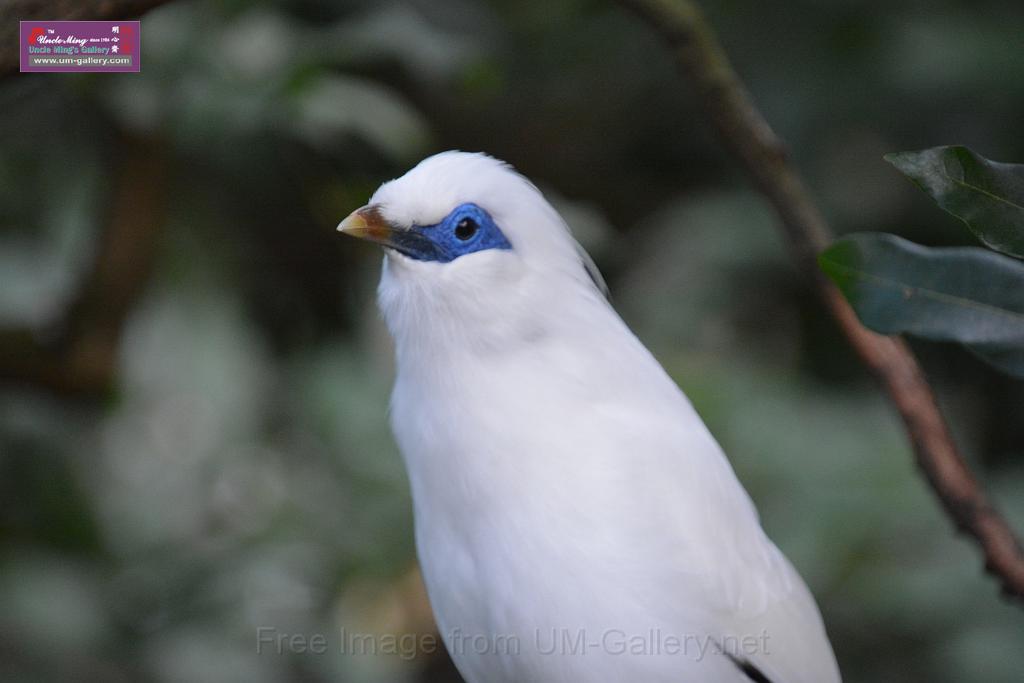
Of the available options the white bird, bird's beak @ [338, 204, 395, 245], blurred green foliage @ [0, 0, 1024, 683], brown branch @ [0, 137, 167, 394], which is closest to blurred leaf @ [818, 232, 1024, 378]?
the white bird

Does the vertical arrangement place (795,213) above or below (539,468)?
above

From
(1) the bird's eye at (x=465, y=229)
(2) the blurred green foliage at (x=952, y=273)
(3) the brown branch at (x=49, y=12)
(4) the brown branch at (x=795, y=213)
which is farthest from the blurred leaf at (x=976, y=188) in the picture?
(3) the brown branch at (x=49, y=12)

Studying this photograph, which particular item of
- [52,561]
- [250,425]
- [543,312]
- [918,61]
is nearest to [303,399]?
[250,425]

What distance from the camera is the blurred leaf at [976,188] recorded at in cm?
126

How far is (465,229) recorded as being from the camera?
1771mm

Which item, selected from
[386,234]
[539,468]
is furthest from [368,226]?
[539,468]

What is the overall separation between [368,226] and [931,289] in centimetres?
80

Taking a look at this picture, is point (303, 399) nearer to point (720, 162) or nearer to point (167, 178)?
point (167, 178)

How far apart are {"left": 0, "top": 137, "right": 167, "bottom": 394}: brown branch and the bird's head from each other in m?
1.46

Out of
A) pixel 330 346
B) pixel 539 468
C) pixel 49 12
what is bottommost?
pixel 330 346

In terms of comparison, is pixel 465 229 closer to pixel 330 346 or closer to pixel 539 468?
pixel 539 468

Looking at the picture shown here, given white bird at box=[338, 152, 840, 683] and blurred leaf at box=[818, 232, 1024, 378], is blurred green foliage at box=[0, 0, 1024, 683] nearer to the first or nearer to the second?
white bird at box=[338, 152, 840, 683]

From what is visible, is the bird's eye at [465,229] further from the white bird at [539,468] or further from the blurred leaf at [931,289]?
the blurred leaf at [931,289]

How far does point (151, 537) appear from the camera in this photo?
9.55ft
